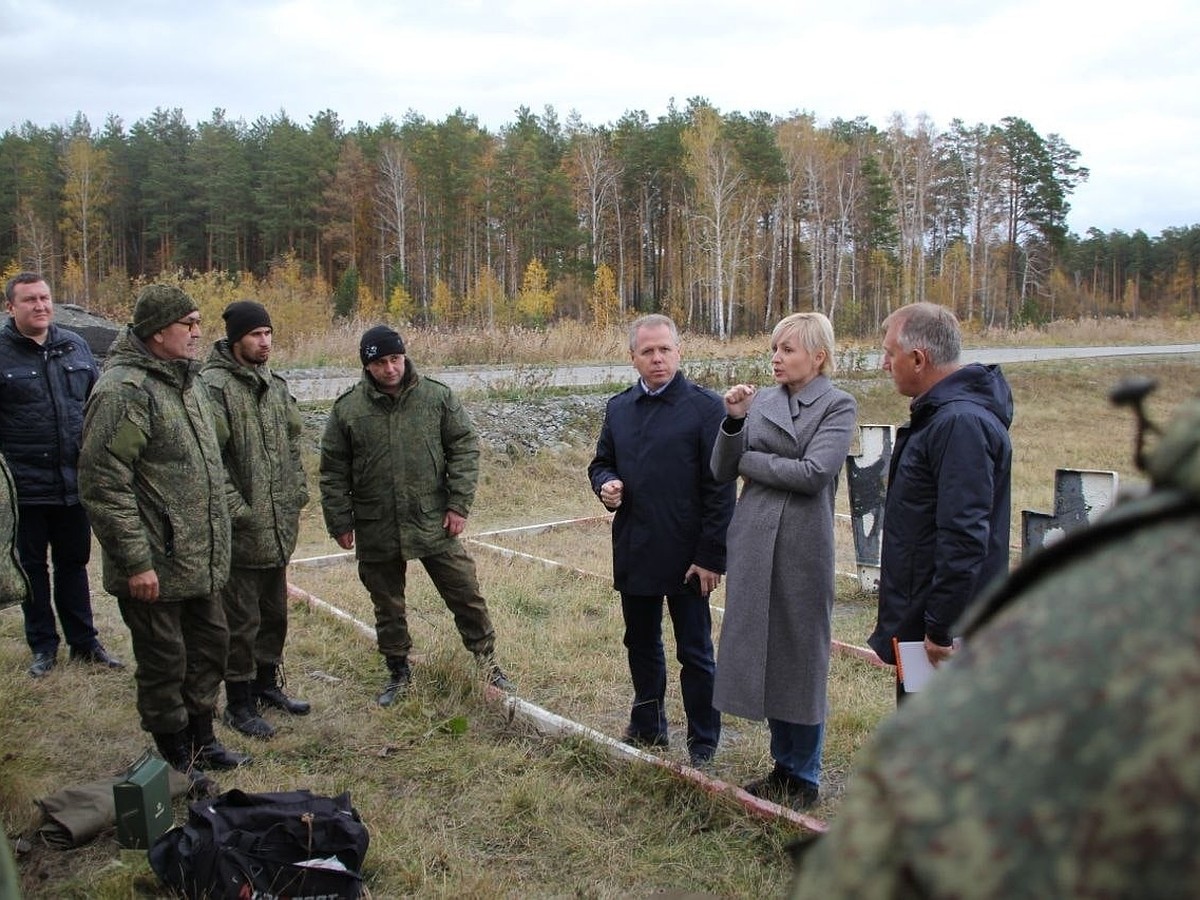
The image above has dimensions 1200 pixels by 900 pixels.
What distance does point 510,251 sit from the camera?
151 ft

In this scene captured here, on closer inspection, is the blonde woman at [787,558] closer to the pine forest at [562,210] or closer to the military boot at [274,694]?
the military boot at [274,694]

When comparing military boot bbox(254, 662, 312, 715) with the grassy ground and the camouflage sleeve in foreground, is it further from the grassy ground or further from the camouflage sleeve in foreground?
the camouflage sleeve in foreground

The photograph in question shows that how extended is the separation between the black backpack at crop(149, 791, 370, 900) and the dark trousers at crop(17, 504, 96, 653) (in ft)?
7.94

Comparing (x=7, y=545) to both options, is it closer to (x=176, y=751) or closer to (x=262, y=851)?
(x=176, y=751)

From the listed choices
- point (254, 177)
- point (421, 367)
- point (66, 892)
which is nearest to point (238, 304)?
point (66, 892)

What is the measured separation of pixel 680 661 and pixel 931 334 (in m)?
1.74

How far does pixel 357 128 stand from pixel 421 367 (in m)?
40.9

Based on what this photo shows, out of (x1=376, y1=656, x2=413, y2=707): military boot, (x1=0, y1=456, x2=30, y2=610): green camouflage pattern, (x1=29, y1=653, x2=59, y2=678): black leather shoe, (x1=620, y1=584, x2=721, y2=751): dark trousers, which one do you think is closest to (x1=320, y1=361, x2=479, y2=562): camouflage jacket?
(x1=376, y1=656, x2=413, y2=707): military boot

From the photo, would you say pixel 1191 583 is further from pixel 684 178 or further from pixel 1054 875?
pixel 684 178

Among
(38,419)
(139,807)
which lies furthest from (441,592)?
(38,419)

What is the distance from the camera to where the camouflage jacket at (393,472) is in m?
4.75

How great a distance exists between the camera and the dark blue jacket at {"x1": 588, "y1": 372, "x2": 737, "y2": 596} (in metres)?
3.90

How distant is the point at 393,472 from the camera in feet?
15.5

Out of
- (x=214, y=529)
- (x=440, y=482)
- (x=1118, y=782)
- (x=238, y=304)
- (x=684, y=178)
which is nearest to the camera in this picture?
(x=1118, y=782)
